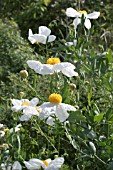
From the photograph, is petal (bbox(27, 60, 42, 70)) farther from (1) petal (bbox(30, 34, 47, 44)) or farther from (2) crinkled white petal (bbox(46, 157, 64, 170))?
(2) crinkled white petal (bbox(46, 157, 64, 170))

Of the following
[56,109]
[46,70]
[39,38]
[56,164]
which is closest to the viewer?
[56,164]

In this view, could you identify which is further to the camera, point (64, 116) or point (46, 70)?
point (46, 70)

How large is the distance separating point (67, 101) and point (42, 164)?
0.96 ft

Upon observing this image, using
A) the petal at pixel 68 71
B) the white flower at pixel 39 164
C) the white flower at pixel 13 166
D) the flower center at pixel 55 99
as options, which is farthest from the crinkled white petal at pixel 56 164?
the petal at pixel 68 71

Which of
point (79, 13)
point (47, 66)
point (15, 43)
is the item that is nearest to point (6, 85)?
point (15, 43)

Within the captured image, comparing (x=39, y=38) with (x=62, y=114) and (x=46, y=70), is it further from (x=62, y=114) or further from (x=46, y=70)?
(x=62, y=114)

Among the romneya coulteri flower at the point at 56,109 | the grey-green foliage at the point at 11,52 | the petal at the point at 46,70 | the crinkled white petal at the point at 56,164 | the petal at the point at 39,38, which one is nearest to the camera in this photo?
the crinkled white petal at the point at 56,164

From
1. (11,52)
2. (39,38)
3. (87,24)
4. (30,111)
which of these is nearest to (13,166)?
(30,111)

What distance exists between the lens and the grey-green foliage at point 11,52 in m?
4.24

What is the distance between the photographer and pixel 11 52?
447 cm

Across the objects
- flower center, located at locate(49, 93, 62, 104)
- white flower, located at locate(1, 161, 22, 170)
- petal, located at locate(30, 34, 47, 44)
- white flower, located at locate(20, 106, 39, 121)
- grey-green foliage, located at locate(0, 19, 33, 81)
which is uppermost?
petal, located at locate(30, 34, 47, 44)

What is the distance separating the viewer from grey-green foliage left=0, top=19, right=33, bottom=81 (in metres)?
4.24

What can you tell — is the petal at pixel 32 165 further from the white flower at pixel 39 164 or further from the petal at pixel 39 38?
the petal at pixel 39 38

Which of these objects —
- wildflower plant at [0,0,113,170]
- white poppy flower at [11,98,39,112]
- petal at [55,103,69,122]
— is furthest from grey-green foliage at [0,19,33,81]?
petal at [55,103,69,122]
